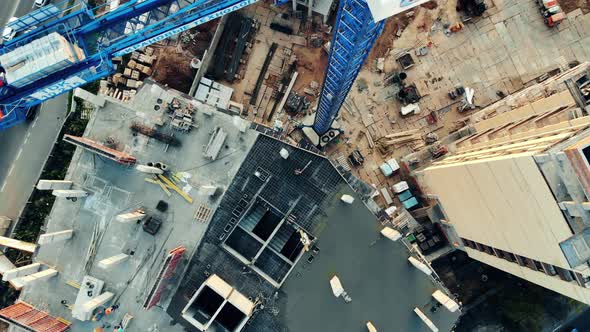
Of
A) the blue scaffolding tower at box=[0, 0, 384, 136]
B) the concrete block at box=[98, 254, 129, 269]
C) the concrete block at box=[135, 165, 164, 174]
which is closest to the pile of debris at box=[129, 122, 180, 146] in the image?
the concrete block at box=[135, 165, 164, 174]

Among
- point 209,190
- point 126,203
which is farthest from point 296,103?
point 126,203

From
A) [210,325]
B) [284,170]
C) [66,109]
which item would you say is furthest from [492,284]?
[66,109]

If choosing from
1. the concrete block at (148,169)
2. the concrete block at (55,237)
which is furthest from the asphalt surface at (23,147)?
the concrete block at (148,169)

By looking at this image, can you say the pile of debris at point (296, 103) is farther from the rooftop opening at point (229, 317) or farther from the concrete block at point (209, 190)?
the rooftop opening at point (229, 317)

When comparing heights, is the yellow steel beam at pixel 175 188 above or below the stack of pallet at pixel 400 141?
above

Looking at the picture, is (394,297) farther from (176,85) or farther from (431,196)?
(176,85)

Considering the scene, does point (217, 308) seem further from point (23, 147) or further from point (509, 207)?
point (23, 147)

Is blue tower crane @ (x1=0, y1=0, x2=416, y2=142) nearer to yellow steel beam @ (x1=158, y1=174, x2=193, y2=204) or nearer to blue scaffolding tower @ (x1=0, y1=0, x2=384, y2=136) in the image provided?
blue scaffolding tower @ (x1=0, y1=0, x2=384, y2=136)
